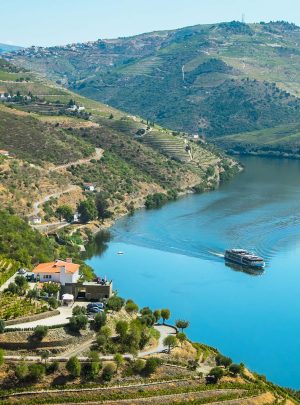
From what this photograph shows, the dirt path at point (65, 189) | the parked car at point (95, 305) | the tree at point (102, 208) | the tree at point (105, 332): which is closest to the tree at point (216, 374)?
the tree at point (105, 332)

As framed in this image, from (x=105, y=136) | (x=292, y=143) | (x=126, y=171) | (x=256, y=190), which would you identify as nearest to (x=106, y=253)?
(x=126, y=171)

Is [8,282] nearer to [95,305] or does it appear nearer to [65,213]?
[95,305]

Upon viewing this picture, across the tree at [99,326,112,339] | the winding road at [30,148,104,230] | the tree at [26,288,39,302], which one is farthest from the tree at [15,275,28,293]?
the winding road at [30,148,104,230]

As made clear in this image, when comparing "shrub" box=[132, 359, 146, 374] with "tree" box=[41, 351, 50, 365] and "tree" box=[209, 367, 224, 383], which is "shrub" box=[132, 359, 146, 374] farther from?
"tree" box=[41, 351, 50, 365]

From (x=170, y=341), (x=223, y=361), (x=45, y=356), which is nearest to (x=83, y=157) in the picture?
(x=170, y=341)

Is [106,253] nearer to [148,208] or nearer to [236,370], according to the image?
[148,208]

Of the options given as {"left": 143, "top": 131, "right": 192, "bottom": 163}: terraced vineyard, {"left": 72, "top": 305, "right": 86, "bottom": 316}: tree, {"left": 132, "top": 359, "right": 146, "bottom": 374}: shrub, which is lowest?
{"left": 132, "top": 359, "right": 146, "bottom": 374}: shrub
